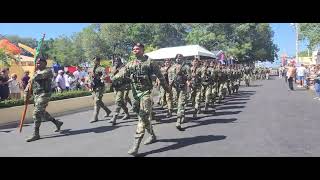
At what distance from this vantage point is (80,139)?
967 centimetres

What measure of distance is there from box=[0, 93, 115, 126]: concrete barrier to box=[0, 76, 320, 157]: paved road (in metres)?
Result: 1.31

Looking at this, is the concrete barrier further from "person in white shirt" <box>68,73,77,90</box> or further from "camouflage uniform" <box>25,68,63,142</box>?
"camouflage uniform" <box>25,68,63,142</box>

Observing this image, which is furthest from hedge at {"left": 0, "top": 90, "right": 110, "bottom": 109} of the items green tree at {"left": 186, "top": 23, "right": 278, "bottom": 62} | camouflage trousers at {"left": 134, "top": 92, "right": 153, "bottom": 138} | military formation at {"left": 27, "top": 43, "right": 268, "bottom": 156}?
green tree at {"left": 186, "top": 23, "right": 278, "bottom": 62}

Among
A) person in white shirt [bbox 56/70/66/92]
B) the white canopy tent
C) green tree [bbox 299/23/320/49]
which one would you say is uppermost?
green tree [bbox 299/23/320/49]

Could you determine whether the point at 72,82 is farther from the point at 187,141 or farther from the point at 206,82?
the point at 187,141

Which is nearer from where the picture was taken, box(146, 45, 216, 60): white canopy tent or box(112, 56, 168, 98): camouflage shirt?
box(112, 56, 168, 98): camouflage shirt

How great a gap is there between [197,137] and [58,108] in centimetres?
767

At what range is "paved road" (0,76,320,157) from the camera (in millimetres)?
7953

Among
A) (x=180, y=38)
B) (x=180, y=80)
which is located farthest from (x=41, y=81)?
(x=180, y=38)

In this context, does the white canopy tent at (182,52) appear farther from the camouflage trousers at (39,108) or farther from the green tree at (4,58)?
the camouflage trousers at (39,108)

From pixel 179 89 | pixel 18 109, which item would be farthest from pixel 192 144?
pixel 18 109
